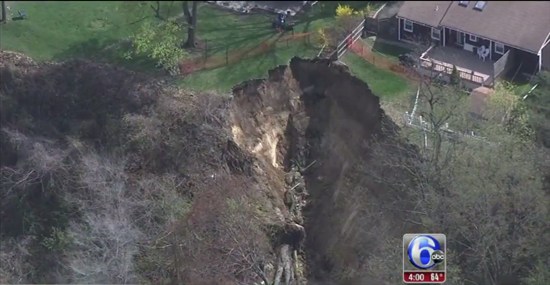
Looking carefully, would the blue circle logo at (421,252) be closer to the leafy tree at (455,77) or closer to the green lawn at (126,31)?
the leafy tree at (455,77)

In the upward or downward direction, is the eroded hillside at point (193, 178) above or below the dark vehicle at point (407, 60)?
below

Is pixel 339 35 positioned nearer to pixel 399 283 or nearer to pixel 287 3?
pixel 287 3

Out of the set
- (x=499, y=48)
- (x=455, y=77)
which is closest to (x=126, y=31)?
(x=455, y=77)

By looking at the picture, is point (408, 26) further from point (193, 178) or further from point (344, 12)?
point (193, 178)

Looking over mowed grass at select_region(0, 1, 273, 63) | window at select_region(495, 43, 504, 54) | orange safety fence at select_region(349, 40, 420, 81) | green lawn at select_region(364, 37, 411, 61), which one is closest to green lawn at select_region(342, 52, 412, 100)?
orange safety fence at select_region(349, 40, 420, 81)

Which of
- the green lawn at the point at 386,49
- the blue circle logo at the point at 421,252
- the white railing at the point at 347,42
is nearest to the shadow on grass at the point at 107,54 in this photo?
the white railing at the point at 347,42

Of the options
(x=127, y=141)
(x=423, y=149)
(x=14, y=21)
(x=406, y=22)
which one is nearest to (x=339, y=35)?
(x=406, y=22)

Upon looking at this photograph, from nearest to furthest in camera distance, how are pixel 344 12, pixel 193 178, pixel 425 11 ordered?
pixel 193 178
pixel 344 12
pixel 425 11
